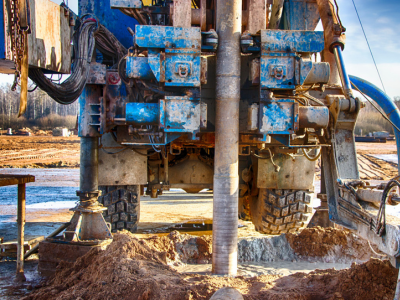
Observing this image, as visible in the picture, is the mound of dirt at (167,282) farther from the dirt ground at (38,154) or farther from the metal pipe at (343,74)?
the dirt ground at (38,154)

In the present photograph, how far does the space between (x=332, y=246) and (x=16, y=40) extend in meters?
4.52

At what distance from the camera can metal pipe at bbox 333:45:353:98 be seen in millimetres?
4410

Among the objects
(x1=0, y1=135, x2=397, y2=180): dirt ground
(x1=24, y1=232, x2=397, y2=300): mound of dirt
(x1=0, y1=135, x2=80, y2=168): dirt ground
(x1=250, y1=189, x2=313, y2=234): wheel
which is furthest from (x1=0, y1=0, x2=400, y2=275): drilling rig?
(x1=0, y1=135, x2=80, y2=168): dirt ground

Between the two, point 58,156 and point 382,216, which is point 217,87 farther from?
point 58,156

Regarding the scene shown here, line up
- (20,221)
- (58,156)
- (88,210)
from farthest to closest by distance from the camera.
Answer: (58,156) → (88,210) → (20,221)

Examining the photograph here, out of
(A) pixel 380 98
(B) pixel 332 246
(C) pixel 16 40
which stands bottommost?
(B) pixel 332 246

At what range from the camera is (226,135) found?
4.08m

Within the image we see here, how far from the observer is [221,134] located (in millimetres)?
4086

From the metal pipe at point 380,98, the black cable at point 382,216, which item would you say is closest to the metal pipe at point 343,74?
the metal pipe at point 380,98

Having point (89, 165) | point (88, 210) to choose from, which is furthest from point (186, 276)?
point (89, 165)

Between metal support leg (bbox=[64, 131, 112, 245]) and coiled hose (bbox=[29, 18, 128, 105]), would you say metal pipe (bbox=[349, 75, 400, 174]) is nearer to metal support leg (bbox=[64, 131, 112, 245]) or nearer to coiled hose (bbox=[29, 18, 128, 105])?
coiled hose (bbox=[29, 18, 128, 105])

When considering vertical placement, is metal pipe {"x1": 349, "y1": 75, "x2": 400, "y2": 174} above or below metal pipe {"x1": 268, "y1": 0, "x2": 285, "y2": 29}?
below

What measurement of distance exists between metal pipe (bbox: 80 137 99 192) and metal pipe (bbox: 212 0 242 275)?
6.27ft

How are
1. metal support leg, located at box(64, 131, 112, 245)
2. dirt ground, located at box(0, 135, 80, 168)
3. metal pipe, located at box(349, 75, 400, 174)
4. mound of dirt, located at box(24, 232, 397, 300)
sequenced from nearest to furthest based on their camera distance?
1. mound of dirt, located at box(24, 232, 397, 300)
2. metal support leg, located at box(64, 131, 112, 245)
3. metal pipe, located at box(349, 75, 400, 174)
4. dirt ground, located at box(0, 135, 80, 168)
